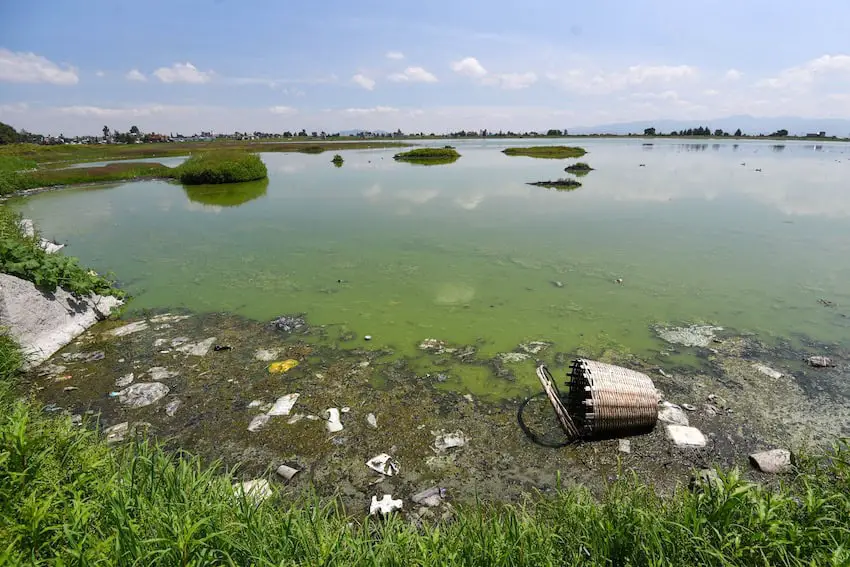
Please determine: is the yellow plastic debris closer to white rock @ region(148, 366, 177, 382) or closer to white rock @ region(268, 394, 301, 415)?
white rock @ region(268, 394, 301, 415)

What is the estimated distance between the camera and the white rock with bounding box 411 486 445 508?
3.28 meters

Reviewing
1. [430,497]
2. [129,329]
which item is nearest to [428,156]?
[129,329]

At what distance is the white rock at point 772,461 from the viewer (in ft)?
11.4

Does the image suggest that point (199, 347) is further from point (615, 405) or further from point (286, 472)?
point (615, 405)

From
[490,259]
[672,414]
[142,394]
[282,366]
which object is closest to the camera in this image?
[672,414]

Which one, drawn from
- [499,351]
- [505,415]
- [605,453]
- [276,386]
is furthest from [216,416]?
[605,453]

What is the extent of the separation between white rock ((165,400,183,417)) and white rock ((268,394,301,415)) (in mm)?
1025

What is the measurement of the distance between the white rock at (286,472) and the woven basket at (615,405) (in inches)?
104

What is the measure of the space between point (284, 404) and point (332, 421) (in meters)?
0.64

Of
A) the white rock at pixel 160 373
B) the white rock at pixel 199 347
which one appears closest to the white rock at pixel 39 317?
the white rock at pixel 160 373

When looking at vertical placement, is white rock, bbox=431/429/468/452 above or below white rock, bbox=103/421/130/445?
below

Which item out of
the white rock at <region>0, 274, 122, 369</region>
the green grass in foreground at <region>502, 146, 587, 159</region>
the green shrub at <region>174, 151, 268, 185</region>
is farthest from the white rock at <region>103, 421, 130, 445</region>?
the green grass in foreground at <region>502, 146, 587, 159</region>

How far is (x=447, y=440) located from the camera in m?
3.94

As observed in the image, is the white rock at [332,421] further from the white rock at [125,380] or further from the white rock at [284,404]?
the white rock at [125,380]
